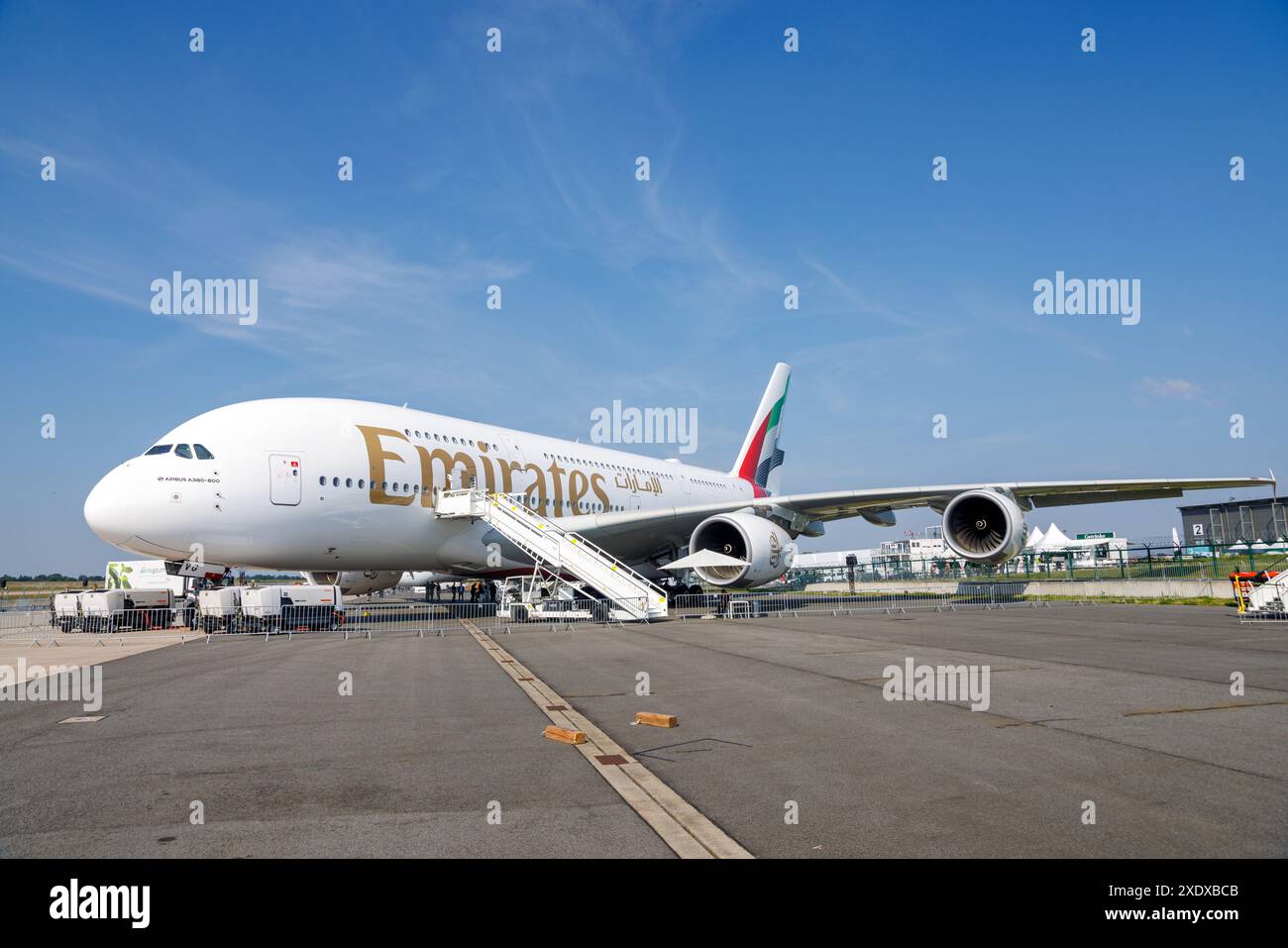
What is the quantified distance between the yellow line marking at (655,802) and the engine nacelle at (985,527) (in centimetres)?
1687

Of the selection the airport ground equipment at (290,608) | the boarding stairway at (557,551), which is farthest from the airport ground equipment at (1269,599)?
the airport ground equipment at (290,608)

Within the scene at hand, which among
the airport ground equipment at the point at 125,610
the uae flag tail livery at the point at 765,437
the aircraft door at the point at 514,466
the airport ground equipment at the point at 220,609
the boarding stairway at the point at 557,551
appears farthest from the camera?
the uae flag tail livery at the point at 765,437

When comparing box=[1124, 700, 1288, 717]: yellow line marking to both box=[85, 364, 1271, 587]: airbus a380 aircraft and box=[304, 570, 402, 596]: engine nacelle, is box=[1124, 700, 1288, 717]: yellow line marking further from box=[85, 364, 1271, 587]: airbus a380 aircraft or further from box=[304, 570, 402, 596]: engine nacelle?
box=[304, 570, 402, 596]: engine nacelle

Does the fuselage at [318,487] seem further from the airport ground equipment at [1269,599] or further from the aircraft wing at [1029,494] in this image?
the airport ground equipment at [1269,599]

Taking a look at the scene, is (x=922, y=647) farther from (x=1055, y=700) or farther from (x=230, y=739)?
(x=230, y=739)

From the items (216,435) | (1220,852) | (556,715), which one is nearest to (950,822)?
(1220,852)

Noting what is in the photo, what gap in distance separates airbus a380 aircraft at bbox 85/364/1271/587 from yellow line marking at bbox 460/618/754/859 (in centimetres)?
1208

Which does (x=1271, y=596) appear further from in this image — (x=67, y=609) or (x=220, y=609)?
(x=67, y=609)

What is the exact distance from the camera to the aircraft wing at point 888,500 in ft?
75.4

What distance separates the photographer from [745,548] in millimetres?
21812

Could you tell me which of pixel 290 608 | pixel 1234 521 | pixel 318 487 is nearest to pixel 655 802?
pixel 318 487

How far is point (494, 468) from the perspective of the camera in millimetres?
23078

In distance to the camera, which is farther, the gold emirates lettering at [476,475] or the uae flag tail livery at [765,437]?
the uae flag tail livery at [765,437]
